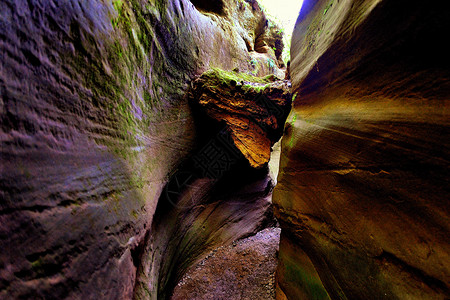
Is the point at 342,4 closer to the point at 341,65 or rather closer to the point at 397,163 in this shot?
the point at 341,65

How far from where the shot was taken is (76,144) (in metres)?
1.31

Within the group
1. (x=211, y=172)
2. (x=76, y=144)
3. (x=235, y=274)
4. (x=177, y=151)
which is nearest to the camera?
(x=76, y=144)

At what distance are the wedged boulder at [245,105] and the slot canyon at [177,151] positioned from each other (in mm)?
203

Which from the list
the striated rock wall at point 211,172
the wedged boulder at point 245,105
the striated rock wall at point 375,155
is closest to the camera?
the striated rock wall at point 375,155

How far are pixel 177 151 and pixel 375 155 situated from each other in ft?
10.1

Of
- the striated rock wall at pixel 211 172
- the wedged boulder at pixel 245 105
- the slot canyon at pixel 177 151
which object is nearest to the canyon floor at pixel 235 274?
the slot canyon at pixel 177 151

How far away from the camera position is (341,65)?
5.81 ft

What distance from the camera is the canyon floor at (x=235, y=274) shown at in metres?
3.12

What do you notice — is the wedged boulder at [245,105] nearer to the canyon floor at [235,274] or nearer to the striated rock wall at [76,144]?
the striated rock wall at [76,144]

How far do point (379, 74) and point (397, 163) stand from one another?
781 millimetres

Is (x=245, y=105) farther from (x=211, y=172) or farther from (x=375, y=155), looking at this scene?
(x=375, y=155)

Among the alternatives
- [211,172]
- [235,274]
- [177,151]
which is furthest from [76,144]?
[235,274]

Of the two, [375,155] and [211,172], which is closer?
[375,155]

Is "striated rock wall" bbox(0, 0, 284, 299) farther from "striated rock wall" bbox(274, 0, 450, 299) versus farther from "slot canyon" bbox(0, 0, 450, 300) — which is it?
"striated rock wall" bbox(274, 0, 450, 299)
